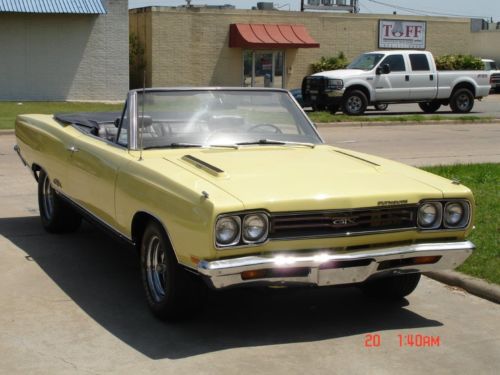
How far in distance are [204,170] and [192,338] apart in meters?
1.09

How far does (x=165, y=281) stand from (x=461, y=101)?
2332 cm

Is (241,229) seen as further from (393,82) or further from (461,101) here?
(461,101)

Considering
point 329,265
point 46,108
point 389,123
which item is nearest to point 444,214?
point 329,265

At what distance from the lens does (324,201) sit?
500cm

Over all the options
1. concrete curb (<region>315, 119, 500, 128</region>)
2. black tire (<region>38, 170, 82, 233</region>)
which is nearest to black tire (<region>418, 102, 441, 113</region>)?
concrete curb (<region>315, 119, 500, 128</region>)

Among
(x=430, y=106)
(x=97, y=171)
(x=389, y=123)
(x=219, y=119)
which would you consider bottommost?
(x=389, y=123)

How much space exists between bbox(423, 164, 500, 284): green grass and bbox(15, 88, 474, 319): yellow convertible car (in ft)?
3.18

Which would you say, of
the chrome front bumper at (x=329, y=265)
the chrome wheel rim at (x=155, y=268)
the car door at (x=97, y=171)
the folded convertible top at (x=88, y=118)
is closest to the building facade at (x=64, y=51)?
the folded convertible top at (x=88, y=118)

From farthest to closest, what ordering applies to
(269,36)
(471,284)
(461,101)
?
1. (269,36)
2. (461,101)
3. (471,284)

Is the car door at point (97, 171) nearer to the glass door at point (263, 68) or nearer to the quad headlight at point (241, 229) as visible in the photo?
the quad headlight at point (241, 229)

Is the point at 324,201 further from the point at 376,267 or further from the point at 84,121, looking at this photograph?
the point at 84,121

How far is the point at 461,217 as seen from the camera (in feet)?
17.8

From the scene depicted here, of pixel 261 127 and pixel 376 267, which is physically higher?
pixel 261 127

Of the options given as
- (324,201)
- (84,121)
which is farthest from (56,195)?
(324,201)
